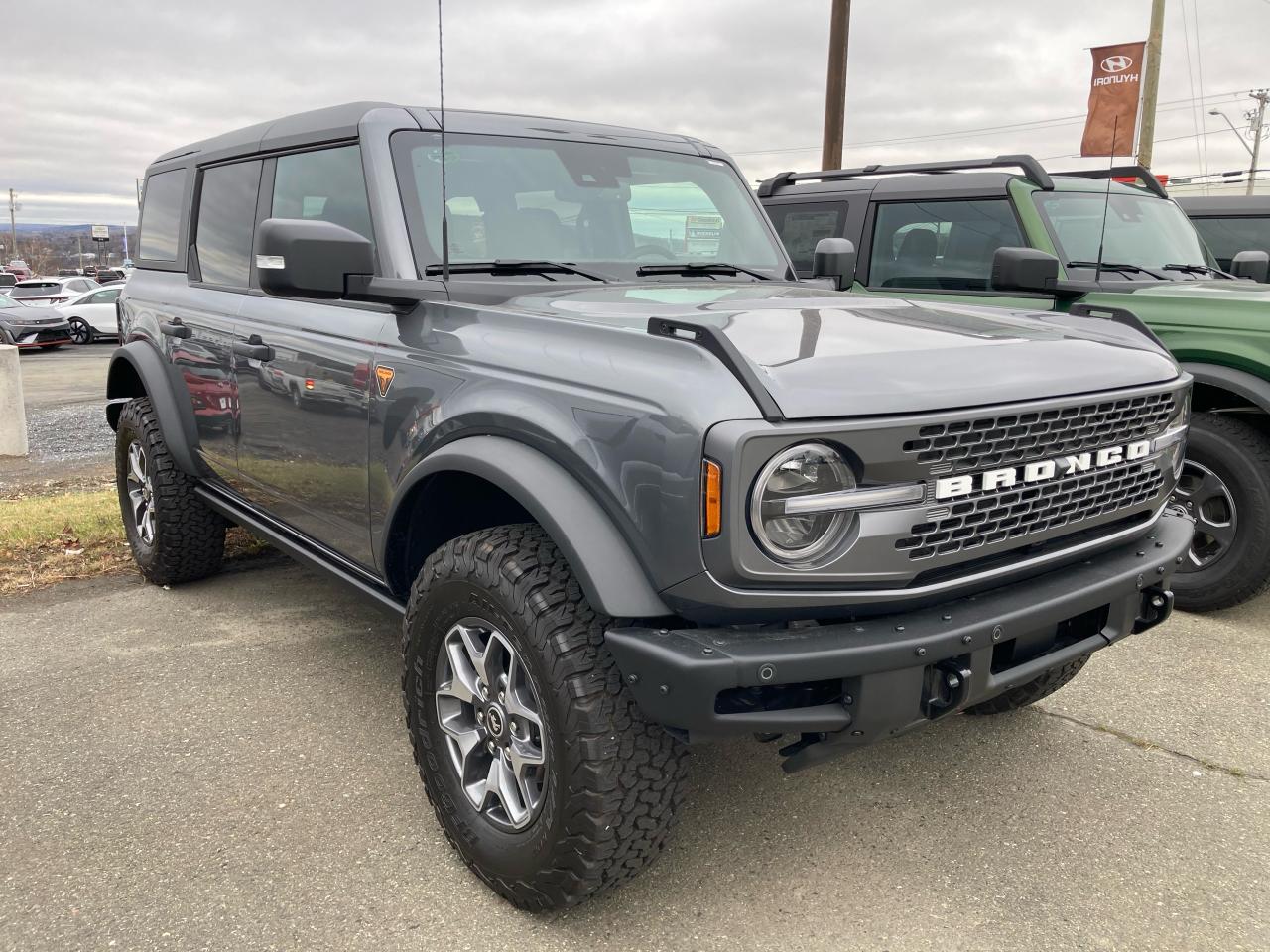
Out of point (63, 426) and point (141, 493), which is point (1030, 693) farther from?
point (63, 426)

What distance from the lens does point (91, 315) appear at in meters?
24.6

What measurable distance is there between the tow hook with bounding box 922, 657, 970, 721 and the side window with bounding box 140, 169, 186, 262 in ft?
13.2

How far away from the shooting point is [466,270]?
299 cm

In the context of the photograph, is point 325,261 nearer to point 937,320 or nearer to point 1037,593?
point 937,320

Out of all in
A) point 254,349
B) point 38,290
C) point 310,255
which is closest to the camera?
point 310,255

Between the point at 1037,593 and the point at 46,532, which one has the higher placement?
the point at 1037,593

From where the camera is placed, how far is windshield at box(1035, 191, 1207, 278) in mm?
5570

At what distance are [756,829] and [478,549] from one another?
1151mm

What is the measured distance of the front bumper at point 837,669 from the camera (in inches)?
76.3

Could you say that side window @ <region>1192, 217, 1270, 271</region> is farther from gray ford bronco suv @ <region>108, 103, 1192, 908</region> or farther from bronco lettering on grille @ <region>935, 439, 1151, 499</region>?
bronco lettering on grille @ <region>935, 439, 1151, 499</region>

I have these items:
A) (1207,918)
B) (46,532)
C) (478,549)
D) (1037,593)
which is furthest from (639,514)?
(46,532)

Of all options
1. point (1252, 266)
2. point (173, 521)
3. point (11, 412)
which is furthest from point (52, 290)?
point (1252, 266)

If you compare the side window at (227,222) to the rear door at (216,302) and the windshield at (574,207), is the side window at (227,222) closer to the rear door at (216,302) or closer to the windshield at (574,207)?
the rear door at (216,302)

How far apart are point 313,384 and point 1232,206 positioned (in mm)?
8157
